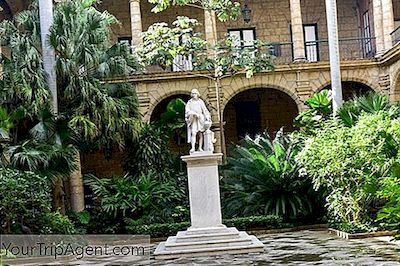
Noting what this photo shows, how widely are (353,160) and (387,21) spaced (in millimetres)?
9355

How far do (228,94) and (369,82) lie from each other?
4.66 metres

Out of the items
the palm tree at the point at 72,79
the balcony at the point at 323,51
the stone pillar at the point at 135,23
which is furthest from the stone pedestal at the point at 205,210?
the balcony at the point at 323,51

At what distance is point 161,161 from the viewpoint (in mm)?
17406

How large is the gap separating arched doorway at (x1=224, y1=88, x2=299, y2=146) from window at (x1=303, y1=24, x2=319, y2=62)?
73.6 inches

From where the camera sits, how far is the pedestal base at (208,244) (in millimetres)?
10797

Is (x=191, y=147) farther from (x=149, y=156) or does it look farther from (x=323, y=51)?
(x=323, y=51)

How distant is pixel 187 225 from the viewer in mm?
15086

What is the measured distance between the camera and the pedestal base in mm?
10797

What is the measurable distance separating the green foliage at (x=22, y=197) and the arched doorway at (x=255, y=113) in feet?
42.7

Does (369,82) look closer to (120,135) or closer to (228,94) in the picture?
(228,94)

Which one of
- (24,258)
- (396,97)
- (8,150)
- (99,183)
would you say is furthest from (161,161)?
(396,97)

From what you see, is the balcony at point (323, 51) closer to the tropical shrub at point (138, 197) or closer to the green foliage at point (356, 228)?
the tropical shrub at point (138, 197)

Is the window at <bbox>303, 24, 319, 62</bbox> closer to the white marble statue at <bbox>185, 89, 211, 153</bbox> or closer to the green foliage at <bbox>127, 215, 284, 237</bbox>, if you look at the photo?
the green foliage at <bbox>127, 215, 284, 237</bbox>

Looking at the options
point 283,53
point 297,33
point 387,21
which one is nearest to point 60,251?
point 297,33
